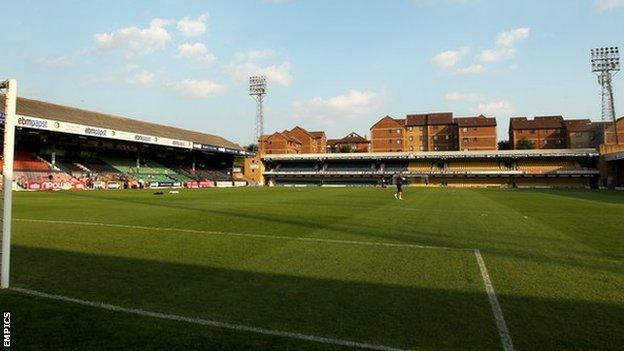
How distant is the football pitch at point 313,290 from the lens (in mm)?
4383

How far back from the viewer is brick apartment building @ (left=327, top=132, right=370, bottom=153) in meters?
126

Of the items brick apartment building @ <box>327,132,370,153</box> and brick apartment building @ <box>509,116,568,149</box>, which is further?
brick apartment building @ <box>327,132,370,153</box>

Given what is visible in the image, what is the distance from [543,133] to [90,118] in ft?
326

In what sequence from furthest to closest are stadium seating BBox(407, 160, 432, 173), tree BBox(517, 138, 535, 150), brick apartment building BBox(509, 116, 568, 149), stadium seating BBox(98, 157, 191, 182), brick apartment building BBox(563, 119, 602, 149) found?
1. brick apartment building BBox(509, 116, 568, 149)
2. tree BBox(517, 138, 535, 150)
3. brick apartment building BBox(563, 119, 602, 149)
4. stadium seating BBox(407, 160, 432, 173)
5. stadium seating BBox(98, 157, 191, 182)

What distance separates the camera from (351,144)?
422 ft

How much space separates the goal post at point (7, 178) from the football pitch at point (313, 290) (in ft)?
1.12

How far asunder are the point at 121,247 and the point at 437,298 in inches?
269

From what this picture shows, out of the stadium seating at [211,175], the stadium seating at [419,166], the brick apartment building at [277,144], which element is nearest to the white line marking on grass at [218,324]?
the stadium seating at [211,175]

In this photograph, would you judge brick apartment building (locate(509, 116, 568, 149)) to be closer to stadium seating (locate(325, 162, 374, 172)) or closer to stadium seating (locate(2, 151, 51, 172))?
stadium seating (locate(325, 162, 374, 172))

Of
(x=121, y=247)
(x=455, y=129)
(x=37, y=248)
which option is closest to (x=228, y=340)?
(x=121, y=247)

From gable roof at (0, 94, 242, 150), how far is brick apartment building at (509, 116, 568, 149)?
7716cm

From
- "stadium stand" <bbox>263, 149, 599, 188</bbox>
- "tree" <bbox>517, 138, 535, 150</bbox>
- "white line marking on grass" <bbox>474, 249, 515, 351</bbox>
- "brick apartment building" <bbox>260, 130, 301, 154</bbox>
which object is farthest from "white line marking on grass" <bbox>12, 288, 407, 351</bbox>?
"tree" <bbox>517, 138, 535, 150</bbox>

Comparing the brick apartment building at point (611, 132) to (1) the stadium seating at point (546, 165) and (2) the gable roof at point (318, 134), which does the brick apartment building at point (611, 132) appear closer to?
(1) the stadium seating at point (546, 165)

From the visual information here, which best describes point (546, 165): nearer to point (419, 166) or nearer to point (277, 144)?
point (419, 166)
